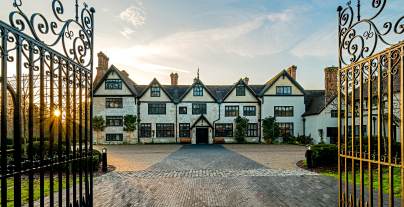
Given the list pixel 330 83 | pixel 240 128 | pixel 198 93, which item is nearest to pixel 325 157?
pixel 330 83

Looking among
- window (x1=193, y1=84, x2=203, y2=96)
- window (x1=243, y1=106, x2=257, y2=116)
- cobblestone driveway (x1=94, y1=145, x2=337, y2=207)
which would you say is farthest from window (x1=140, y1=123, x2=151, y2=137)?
cobblestone driveway (x1=94, y1=145, x2=337, y2=207)

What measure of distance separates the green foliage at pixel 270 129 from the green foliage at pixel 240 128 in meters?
2.41

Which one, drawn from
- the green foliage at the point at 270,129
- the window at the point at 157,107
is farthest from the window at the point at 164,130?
the green foliage at the point at 270,129

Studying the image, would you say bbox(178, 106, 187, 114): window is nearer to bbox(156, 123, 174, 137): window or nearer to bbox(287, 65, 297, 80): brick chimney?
bbox(156, 123, 174, 137): window

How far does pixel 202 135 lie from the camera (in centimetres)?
3462

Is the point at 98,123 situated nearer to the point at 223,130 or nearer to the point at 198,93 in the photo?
the point at 198,93

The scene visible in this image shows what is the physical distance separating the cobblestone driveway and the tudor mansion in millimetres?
21183

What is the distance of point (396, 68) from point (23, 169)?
205 inches

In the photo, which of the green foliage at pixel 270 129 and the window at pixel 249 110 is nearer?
the green foliage at pixel 270 129

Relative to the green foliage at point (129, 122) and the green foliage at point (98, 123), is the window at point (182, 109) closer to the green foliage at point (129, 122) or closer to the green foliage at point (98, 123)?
the green foliage at point (129, 122)

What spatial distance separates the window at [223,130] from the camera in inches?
1366

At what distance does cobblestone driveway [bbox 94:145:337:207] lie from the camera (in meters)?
7.73

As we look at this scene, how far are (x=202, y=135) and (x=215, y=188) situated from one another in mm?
25185

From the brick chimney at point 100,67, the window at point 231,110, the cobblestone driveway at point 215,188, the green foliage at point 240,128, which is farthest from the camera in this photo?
the brick chimney at point 100,67
